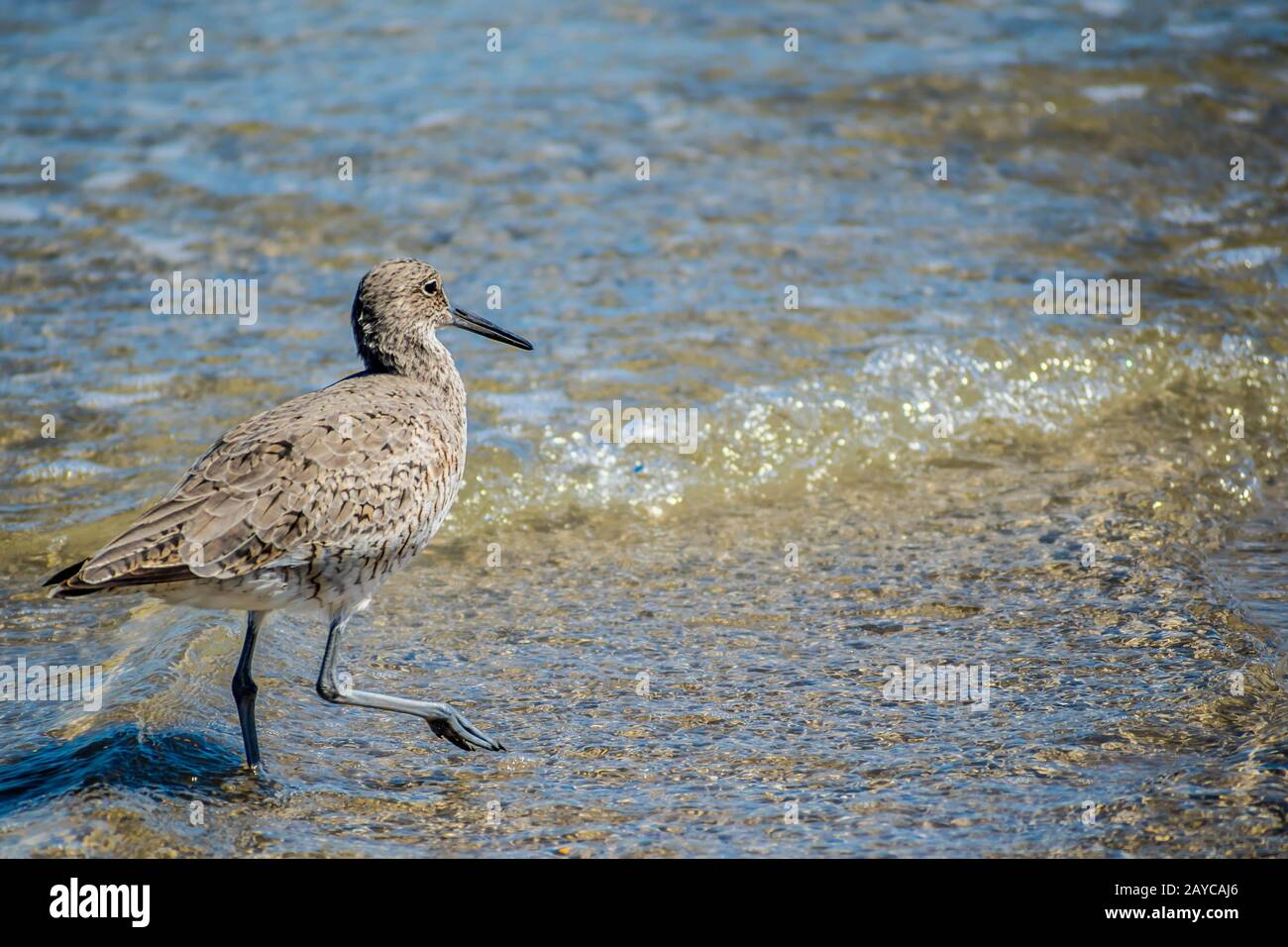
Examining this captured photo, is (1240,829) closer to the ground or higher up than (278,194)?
closer to the ground

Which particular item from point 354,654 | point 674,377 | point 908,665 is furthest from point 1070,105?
point 354,654

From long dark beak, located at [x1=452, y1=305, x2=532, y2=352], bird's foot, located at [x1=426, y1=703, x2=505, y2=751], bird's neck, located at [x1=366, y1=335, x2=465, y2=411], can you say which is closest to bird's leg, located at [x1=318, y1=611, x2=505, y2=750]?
bird's foot, located at [x1=426, y1=703, x2=505, y2=751]

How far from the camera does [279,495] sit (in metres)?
4.47

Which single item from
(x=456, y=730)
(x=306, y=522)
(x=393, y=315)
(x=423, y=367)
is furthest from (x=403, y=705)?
(x=393, y=315)

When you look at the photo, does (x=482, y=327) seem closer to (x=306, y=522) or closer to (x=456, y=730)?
(x=306, y=522)

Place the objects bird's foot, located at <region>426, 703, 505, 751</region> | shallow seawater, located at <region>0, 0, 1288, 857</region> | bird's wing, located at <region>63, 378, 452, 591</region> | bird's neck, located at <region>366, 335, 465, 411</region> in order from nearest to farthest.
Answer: bird's wing, located at <region>63, 378, 452, 591</region> → shallow seawater, located at <region>0, 0, 1288, 857</region> → bird's foot, located at <region>426, 703, 505, 751</region> → bird's neck, located at <region>366, 335, 465, 411</region>

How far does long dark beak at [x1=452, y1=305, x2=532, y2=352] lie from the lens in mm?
5740

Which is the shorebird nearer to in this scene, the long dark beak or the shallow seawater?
the shallow seawater

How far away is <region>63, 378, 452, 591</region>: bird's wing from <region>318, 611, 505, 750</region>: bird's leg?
465mm

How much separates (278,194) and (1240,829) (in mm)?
7226

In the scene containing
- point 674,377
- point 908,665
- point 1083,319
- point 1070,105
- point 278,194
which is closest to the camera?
point 908,665
